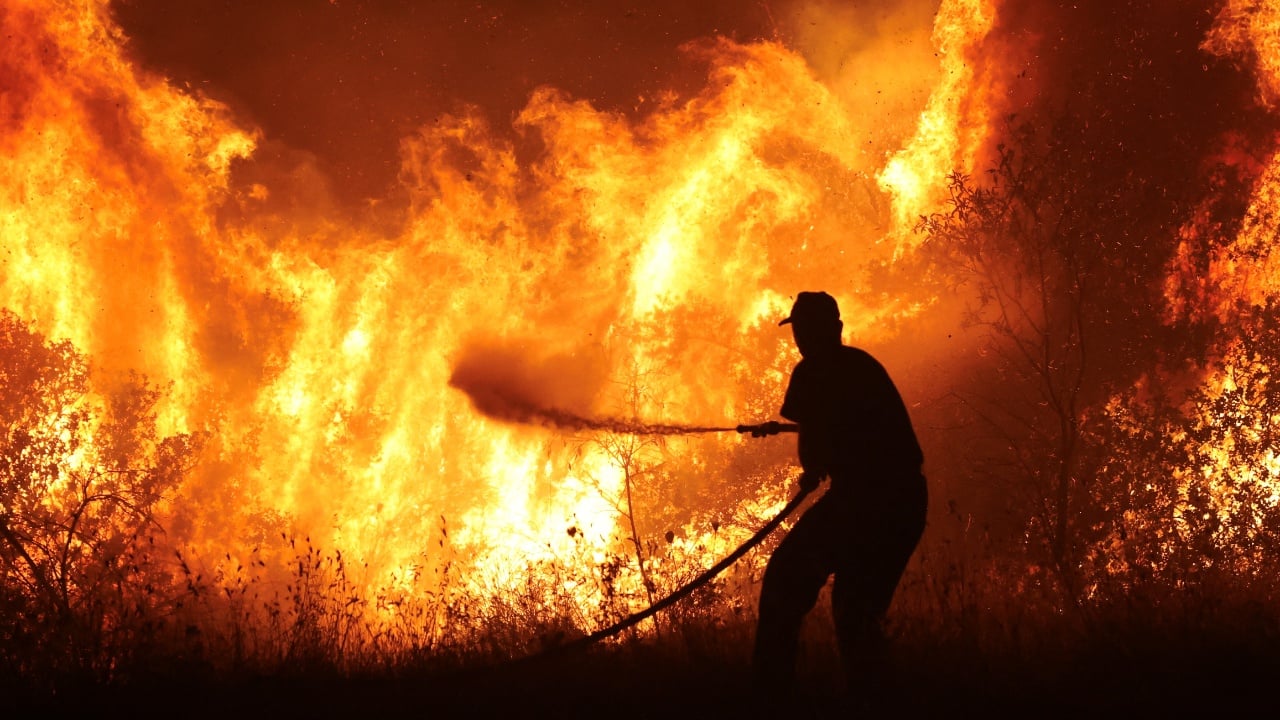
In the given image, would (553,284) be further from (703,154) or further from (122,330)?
(122,330)

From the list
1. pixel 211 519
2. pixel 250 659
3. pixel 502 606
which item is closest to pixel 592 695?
pixel 250 659

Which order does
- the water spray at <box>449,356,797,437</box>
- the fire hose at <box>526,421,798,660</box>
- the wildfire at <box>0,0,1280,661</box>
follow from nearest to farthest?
the fire hose at <box>526,421,798,660</box>, the water spray at <box>449,356,797,437</box>, the wildfire at <box>0,0,1280,661</box>

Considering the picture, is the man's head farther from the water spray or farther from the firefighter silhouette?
the water spray

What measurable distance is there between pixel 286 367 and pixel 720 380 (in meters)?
12.2

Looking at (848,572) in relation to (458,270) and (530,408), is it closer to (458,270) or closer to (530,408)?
(530,408)

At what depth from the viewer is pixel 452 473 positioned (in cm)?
2412

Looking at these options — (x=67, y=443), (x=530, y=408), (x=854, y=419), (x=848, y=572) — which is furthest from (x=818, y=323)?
(x=67, y=443)

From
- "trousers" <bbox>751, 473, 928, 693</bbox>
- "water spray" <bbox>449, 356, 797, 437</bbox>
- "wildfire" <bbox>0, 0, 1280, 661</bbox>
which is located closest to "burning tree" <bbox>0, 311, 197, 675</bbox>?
"wildfire" <bbox>0, 0, 1280, 661</bbox>

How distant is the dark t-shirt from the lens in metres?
5.31

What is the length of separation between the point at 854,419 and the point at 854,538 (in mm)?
691

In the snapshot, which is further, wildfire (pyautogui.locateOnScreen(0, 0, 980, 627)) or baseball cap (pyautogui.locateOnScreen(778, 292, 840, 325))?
wildfire (pyautogui.locateOnScreen(0, 0, 980, 627))

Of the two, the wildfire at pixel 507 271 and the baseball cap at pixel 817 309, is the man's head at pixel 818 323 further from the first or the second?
the wildfire at pixel 507 271

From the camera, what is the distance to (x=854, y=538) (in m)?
5.20

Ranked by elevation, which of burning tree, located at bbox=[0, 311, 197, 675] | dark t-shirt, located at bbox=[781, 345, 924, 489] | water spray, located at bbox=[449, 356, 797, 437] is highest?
burning tree, located at bbox=[0, 311, 197, 675]
